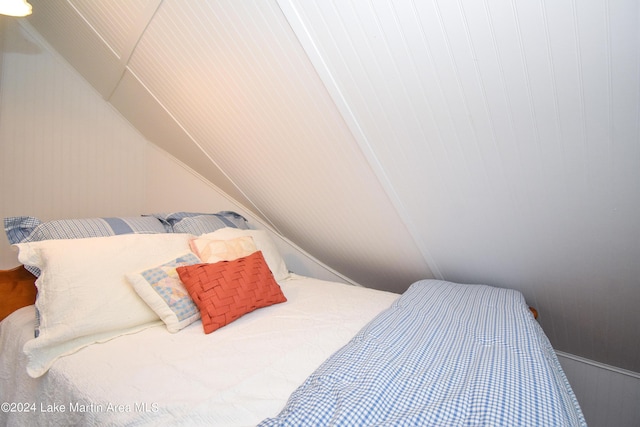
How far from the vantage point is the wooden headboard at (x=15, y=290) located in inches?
55.6

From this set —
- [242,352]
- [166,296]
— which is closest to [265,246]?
[166,296]

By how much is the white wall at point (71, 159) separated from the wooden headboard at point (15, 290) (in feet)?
1.47

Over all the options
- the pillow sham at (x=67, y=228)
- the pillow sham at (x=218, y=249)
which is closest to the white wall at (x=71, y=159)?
the pillow sham at (x=67, y=228)

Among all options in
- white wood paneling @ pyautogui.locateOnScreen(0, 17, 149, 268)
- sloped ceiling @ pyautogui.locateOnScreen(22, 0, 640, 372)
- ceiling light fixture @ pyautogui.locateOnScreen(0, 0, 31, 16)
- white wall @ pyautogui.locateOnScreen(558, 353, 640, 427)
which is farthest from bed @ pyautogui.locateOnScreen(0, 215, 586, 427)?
white wall @ pyautogui.locateOnScreen(558, 353, 640, 427)

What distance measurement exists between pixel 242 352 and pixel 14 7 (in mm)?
1561

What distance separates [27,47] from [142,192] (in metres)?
1.05

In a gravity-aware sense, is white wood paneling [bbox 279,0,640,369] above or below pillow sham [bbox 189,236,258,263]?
above

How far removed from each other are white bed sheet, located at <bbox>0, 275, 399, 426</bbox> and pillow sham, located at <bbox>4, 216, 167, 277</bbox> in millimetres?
329

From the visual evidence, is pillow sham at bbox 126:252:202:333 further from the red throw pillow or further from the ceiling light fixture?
the ceiling light fixture

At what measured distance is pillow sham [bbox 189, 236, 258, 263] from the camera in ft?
5.36

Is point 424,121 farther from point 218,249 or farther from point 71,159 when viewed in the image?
point 71,159

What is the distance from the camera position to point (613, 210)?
1.16 meters

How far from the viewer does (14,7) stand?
48.0 inches

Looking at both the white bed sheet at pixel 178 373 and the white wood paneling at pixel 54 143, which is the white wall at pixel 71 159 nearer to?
the white wood paneling at pixel 54 143
